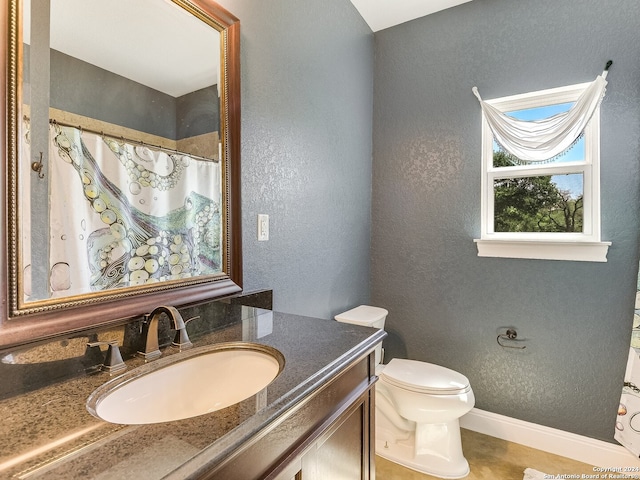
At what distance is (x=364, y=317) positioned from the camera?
205 centimetres

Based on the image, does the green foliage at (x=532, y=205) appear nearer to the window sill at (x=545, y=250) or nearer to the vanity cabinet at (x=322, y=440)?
the window sill at (x=545, y=250)

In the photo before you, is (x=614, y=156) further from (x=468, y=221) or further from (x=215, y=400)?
(x=215, y=400)

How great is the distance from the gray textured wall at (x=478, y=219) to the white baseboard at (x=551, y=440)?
47 millimetres

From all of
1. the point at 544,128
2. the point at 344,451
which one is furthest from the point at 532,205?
the point at 344,451

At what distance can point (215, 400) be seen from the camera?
0.93 meters

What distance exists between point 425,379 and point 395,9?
90.6 inches

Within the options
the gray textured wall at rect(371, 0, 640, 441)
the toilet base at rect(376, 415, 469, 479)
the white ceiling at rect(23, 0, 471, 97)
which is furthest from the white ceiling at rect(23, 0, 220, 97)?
the toilet base at rect(376, 415, 469, 479)

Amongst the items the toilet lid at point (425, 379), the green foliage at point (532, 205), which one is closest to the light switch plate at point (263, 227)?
the toilet lid at point (425, 379)

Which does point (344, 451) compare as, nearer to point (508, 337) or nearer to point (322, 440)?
point (322, 440)

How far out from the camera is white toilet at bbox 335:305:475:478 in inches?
68.0

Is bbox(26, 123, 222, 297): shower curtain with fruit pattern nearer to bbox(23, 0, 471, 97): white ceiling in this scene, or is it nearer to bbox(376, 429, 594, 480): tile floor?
bbox(23, 0, 471, 97): white ceiling

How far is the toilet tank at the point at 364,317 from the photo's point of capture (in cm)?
198

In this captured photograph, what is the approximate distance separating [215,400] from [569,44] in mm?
2503

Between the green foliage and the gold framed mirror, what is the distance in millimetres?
1693
